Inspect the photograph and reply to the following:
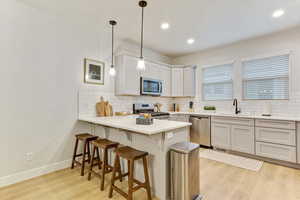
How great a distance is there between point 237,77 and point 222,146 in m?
1.88

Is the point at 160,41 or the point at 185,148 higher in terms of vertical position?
the point at 160,41

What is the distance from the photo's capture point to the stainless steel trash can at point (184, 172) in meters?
1.71

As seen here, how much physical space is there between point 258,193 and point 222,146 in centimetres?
167

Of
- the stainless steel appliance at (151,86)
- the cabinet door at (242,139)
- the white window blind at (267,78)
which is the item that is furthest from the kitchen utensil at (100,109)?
the white window blind at (267,78)

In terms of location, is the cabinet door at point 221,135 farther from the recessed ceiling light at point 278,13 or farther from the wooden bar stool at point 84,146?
the wooden bar stool at point 84,146

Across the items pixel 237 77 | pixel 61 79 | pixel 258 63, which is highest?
pixel 258 63

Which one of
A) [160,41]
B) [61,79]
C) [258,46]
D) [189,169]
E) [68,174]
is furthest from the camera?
[160,41]

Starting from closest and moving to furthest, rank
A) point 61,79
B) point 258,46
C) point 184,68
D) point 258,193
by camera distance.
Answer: point 258,193 < point 61,79 < point 258,46 < point 184,68

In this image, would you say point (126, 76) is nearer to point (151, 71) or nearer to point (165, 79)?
point (151, 71)

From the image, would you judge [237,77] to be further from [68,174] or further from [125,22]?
[68,174]

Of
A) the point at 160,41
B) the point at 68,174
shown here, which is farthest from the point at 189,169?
the point at 160,41

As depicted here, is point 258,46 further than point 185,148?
Yes

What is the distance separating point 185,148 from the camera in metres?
1.80

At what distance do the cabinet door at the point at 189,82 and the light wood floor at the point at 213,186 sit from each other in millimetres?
2498
